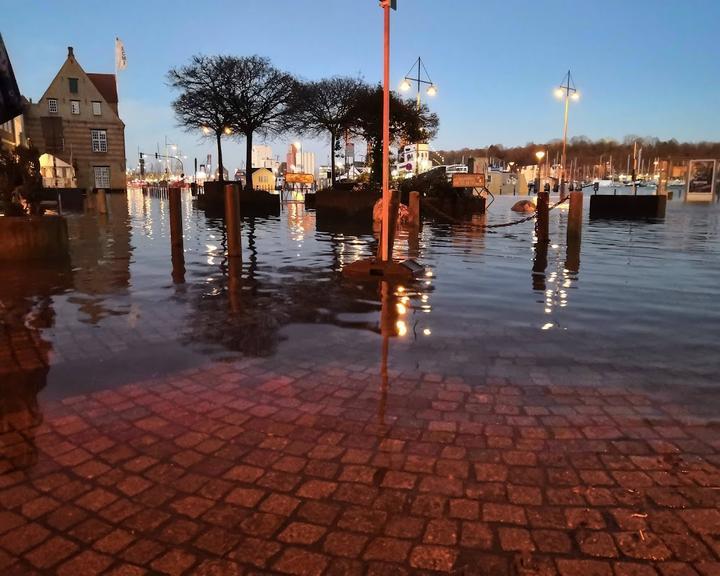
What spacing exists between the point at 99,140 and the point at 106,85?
14.1 meters

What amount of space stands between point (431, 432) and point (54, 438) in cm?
227

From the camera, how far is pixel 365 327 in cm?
605

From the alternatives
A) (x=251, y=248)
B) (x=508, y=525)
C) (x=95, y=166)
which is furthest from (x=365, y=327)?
(x=95, y=166)

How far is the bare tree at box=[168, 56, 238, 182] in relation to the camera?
30500 mm

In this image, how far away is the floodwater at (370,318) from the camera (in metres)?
4.67

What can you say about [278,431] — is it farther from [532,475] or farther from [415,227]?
[415,227]

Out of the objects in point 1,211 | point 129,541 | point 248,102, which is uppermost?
point 248,102

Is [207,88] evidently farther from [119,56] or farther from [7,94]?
[119,56]

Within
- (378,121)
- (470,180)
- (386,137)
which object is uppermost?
(378,121)

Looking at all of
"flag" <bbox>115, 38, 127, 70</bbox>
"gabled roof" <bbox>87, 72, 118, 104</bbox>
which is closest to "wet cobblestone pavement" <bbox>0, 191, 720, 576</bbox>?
"flag" <bbox>115, 38, 127, 70</bbox>

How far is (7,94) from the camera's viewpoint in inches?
299

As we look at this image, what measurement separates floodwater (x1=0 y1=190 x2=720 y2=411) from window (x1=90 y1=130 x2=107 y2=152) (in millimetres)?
60259

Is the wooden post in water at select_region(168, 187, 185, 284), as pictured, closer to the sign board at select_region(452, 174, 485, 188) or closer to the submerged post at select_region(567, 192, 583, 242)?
the submerged post at select_region(567, 192, 583, 242)

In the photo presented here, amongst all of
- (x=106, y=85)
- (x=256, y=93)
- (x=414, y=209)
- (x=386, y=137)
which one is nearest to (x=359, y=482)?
(x=386, y=137)
